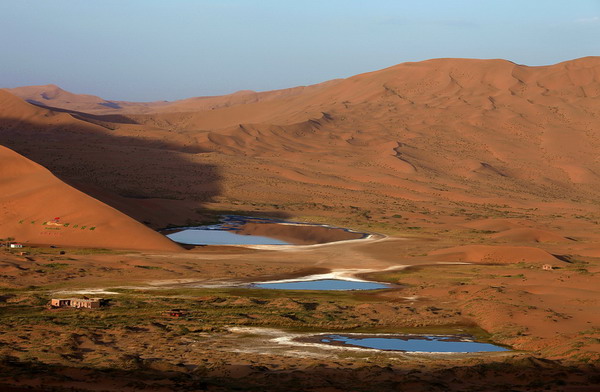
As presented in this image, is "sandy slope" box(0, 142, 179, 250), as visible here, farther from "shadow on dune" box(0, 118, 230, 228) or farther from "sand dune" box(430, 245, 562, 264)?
"sand dune" box(430, 245, 562, 264)

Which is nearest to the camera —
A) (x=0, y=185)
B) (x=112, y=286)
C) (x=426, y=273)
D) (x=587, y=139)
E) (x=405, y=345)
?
(x=405, y=345)

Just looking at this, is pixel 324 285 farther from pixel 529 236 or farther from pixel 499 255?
pixel 529 236

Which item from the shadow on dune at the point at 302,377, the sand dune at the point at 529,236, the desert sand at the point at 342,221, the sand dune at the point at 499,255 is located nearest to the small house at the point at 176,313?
the desert sand at the point at 342,221

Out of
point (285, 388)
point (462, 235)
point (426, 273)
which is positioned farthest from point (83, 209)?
point (285, 388)

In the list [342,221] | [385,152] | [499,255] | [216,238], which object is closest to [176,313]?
[499,255]

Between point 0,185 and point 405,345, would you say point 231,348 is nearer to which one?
point 405,345
